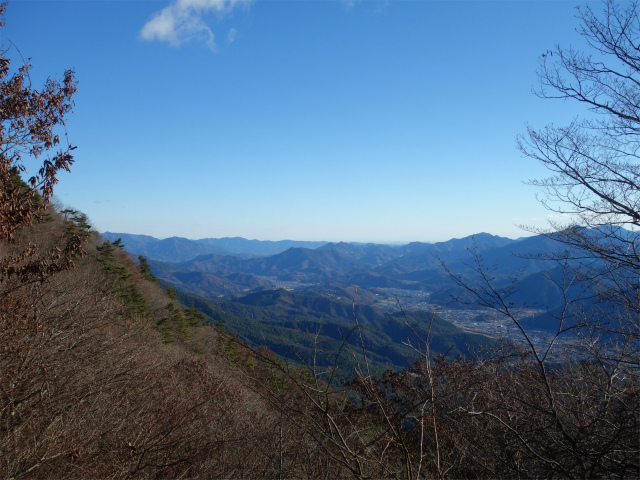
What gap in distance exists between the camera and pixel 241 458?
536 centimetres

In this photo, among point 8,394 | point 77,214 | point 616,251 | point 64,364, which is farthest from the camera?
point 77,214

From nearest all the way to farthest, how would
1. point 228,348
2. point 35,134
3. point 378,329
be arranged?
point 35,134 → point 228,348 → point 378,329

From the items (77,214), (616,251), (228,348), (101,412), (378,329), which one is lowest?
(378,329)

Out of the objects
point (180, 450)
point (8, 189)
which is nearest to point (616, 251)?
point (180, 450)

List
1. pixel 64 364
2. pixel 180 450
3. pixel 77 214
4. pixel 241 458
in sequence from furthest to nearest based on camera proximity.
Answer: pixel 77 214 < pixel 64 364 < pixel 180 450 < pixel 241 458

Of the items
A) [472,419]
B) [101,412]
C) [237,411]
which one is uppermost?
[472,419]

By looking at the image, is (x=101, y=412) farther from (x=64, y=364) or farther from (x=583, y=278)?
(x=583, y=278)

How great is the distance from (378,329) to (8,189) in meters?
74.7

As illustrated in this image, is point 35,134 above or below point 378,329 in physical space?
above

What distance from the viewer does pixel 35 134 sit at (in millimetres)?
4652

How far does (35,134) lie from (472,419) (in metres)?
7.25

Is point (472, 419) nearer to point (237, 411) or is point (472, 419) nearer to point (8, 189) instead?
point (237, 411)

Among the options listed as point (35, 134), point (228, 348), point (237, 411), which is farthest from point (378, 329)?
point (35, 134)

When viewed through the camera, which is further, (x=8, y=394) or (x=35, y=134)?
(x=8, y=394)
